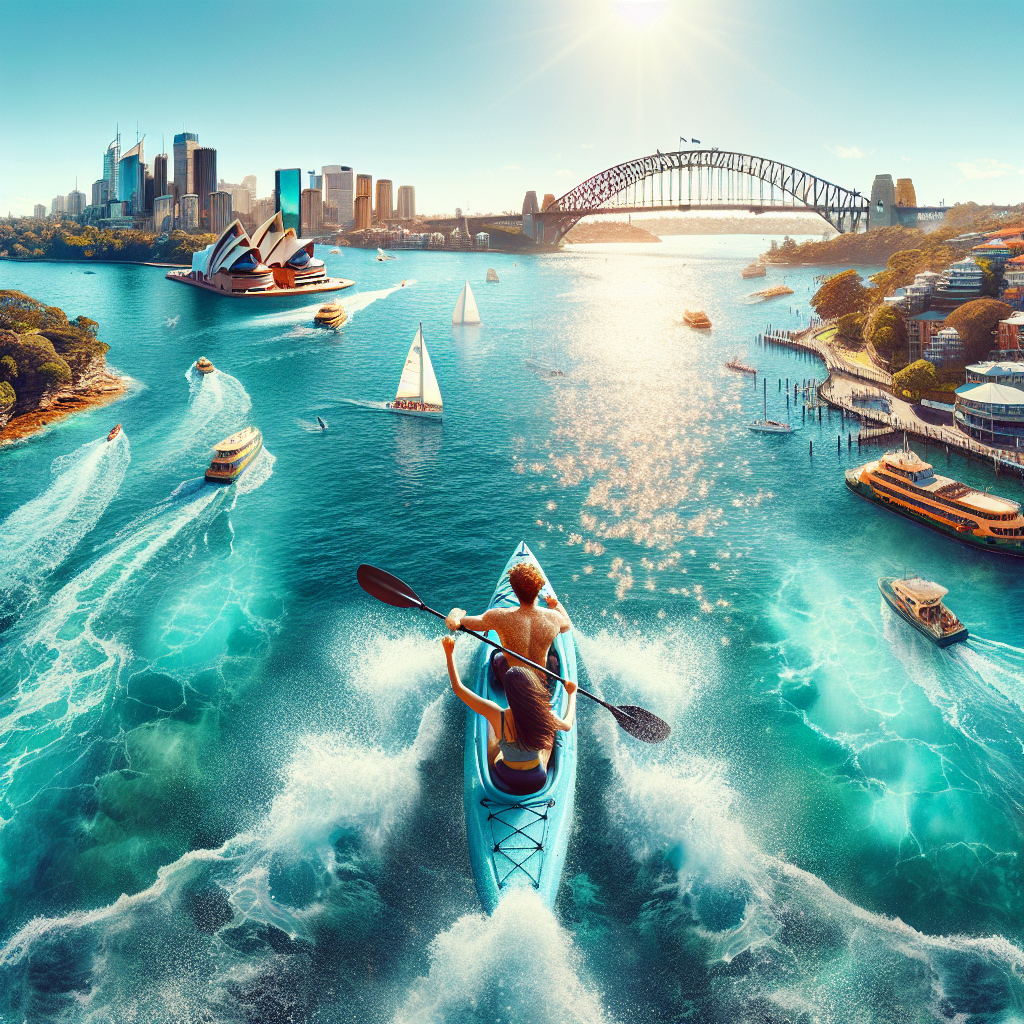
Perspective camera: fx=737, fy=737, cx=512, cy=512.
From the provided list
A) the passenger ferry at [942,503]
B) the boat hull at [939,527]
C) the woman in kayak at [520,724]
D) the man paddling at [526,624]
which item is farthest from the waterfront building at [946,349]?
the man paddling at [526,624]

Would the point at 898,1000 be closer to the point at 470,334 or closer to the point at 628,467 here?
the point at 628,467

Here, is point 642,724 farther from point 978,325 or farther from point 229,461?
point 978,325

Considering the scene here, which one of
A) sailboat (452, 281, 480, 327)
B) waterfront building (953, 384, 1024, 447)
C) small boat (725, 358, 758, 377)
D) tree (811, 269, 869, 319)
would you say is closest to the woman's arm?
waterfront building (953, 384, 1024, 447)

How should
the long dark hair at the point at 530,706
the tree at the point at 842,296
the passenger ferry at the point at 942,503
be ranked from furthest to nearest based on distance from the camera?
the tree at the point at 842,296 < the passenger ferry at the point at 942,503 < the long dark hair at the point at 530,706

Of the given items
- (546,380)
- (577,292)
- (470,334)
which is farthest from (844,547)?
(577,292)

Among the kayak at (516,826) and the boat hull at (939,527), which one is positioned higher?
the boat hull at (939,527)

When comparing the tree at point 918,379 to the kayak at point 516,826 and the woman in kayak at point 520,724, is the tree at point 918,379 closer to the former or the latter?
the kayak at point 516,826

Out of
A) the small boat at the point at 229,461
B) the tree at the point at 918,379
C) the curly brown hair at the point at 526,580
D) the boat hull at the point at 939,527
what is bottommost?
the boat hull at the point at 939,527
